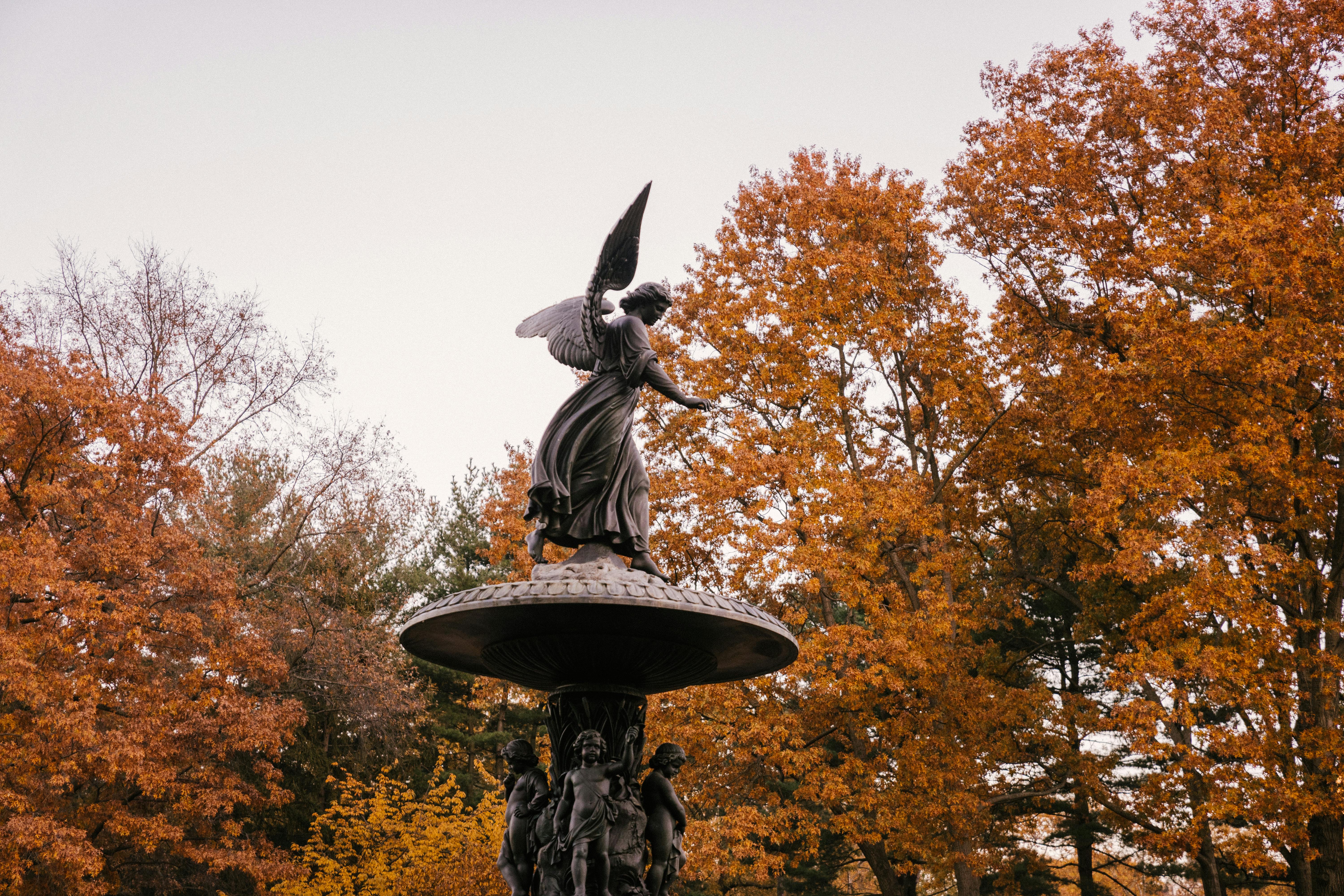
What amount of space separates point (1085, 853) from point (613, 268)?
65.9ft

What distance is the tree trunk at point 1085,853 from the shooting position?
803 inches

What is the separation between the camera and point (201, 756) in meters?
15.6

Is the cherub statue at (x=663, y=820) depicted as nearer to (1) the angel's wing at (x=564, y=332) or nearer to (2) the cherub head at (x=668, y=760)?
(2) the cherub head at (x=668, y=760)

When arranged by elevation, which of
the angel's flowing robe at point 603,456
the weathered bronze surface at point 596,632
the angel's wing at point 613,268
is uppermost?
the angel's wing at point 613,268

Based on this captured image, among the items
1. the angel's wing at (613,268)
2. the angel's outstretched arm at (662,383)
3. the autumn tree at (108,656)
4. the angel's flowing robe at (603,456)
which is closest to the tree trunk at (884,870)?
the autumn tree at (108,656)

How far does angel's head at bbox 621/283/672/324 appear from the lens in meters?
6.70

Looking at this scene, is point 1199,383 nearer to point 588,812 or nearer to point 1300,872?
point 1300,872

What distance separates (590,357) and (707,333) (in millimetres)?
9893

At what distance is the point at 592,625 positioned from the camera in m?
5.69

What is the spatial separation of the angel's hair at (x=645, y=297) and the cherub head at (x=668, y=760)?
284 cm

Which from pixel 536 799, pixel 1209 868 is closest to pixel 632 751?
pixel 536 799

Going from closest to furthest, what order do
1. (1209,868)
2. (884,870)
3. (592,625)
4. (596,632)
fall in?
(592,625), (596,632), (1209,868), (884,870)

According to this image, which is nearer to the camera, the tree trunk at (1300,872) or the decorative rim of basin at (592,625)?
the decorative rim of basin at (592,625)

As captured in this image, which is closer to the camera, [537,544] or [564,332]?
[537,544]
